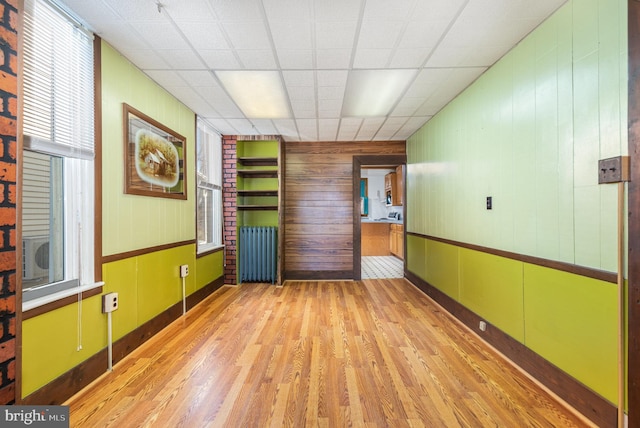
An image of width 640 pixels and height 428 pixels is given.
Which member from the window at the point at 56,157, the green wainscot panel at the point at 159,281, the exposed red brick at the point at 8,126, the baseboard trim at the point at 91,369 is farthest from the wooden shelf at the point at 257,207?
the exposed red brick at the point at 8,126

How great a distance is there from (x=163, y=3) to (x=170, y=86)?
4.24 ft

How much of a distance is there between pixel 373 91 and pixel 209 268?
3.25 m

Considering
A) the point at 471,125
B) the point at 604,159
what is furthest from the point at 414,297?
the point at 604,159

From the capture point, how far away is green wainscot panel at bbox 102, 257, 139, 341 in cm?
227

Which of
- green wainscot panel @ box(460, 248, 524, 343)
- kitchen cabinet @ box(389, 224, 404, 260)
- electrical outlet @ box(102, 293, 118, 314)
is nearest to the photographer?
electrical outlet @ box(102, 293, 118, 314)

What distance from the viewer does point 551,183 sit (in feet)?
6.40

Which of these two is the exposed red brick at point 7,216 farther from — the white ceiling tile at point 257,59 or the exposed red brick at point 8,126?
the white ceiling tile at point 257,59

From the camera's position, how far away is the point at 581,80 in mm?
1701

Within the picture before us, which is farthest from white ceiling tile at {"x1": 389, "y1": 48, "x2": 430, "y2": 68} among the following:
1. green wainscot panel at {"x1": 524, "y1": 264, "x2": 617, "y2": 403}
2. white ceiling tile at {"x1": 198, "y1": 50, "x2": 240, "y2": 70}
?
green wainscot panel at {"x1": 524, "y1": 264, "x2": 617, "y2": 403}

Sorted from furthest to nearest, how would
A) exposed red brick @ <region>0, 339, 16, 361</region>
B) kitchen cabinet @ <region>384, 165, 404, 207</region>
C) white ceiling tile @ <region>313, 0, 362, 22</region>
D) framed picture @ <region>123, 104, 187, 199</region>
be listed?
kitchen cabinet @ <region>384, 165, 404, 207</region>, framed picture @ <region>123, 104, 187, 199</region>, white ceiling tile @ <region>313, 0, 362, 22</region>, exposed red brick @ <region>0, 339, 16, 361</region>

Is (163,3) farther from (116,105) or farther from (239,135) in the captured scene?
(239,135)

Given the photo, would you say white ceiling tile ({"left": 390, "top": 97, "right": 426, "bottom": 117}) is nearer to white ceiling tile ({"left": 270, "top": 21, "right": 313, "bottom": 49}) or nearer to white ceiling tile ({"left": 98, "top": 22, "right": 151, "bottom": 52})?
white ceiling tile ({"left": 270, "top": 21, "right": 313, "bottom": 49})

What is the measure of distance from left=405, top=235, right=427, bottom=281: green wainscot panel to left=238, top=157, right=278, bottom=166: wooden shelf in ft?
8.95

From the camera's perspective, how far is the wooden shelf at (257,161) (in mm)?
5077
